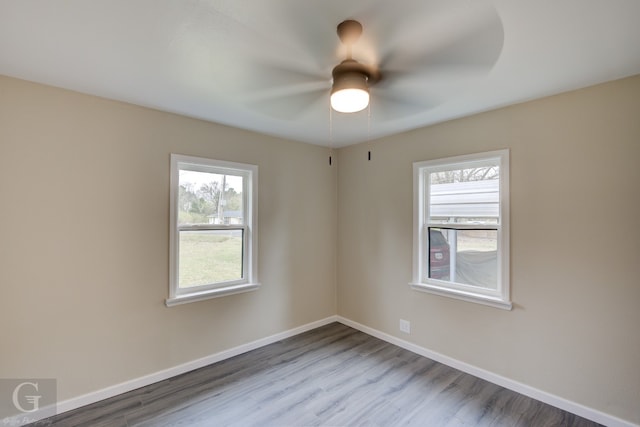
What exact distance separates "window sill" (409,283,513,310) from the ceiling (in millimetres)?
1709

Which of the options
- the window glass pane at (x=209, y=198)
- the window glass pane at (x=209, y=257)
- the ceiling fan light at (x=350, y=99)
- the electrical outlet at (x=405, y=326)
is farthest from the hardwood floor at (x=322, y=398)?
the ceiling fan light at (x=350, y=99)

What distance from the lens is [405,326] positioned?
330 centimetres

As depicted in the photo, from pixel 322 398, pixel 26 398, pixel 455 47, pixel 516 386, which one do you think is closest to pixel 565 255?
pixel 516 386

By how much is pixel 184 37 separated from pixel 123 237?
1717mm

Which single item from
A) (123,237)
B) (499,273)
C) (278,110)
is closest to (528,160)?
(499,273)

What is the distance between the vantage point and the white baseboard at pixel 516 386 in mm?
2083

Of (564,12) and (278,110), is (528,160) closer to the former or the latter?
(564,12)

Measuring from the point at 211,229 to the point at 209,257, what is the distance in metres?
0.29

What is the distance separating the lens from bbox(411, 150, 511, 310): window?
260 centimetres

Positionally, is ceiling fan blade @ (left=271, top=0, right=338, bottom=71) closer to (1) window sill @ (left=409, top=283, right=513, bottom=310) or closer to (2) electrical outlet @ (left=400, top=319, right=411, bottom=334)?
(1) window sill @ (left=409, top=283, right=513, bottom=310)

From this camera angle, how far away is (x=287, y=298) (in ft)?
11.8

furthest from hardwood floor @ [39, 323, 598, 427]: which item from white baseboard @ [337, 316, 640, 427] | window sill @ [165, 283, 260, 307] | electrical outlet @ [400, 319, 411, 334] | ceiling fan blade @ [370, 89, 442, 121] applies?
ceiling fan blade @ [370, 89, 442, 121]

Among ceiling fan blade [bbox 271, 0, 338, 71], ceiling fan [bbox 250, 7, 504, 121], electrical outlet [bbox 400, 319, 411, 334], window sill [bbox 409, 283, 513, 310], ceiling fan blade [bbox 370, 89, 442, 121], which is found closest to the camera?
ceiling fan blade [bbox 271, 0, 338, 71]

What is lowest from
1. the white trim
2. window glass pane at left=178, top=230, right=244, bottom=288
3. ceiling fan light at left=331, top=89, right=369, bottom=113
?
the white trim
